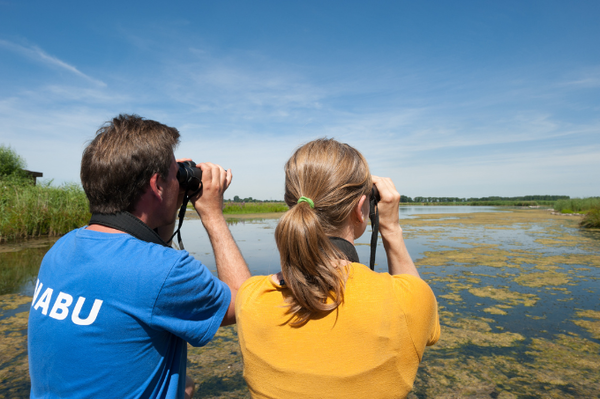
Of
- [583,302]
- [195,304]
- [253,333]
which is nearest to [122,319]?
[195,304]

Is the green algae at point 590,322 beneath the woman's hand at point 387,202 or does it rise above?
beneath

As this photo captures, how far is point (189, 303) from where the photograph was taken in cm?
86

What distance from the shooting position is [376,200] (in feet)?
3.46

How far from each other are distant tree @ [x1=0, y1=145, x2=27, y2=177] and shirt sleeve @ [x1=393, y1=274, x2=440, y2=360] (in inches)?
710

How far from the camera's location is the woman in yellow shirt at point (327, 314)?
0.73 metres

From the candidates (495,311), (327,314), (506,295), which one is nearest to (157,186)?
(327,314)

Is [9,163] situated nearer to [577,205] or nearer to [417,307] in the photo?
[417,307]

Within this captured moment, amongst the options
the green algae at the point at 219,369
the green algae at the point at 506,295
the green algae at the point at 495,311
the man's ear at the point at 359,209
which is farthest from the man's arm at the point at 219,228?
the green algae at the point at 506,295

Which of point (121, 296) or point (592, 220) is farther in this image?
point (592, 220)

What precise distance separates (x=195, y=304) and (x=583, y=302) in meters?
4.15

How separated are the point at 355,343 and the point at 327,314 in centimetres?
8

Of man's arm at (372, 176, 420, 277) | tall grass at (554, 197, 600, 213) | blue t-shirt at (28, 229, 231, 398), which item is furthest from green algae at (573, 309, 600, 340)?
tall grass at (554, 197, 600, 213)

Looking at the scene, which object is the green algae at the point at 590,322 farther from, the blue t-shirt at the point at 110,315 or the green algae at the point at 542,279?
the blue t-shirt at the point at 110,315

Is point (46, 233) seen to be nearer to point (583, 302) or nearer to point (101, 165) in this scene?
point (101, 165)
